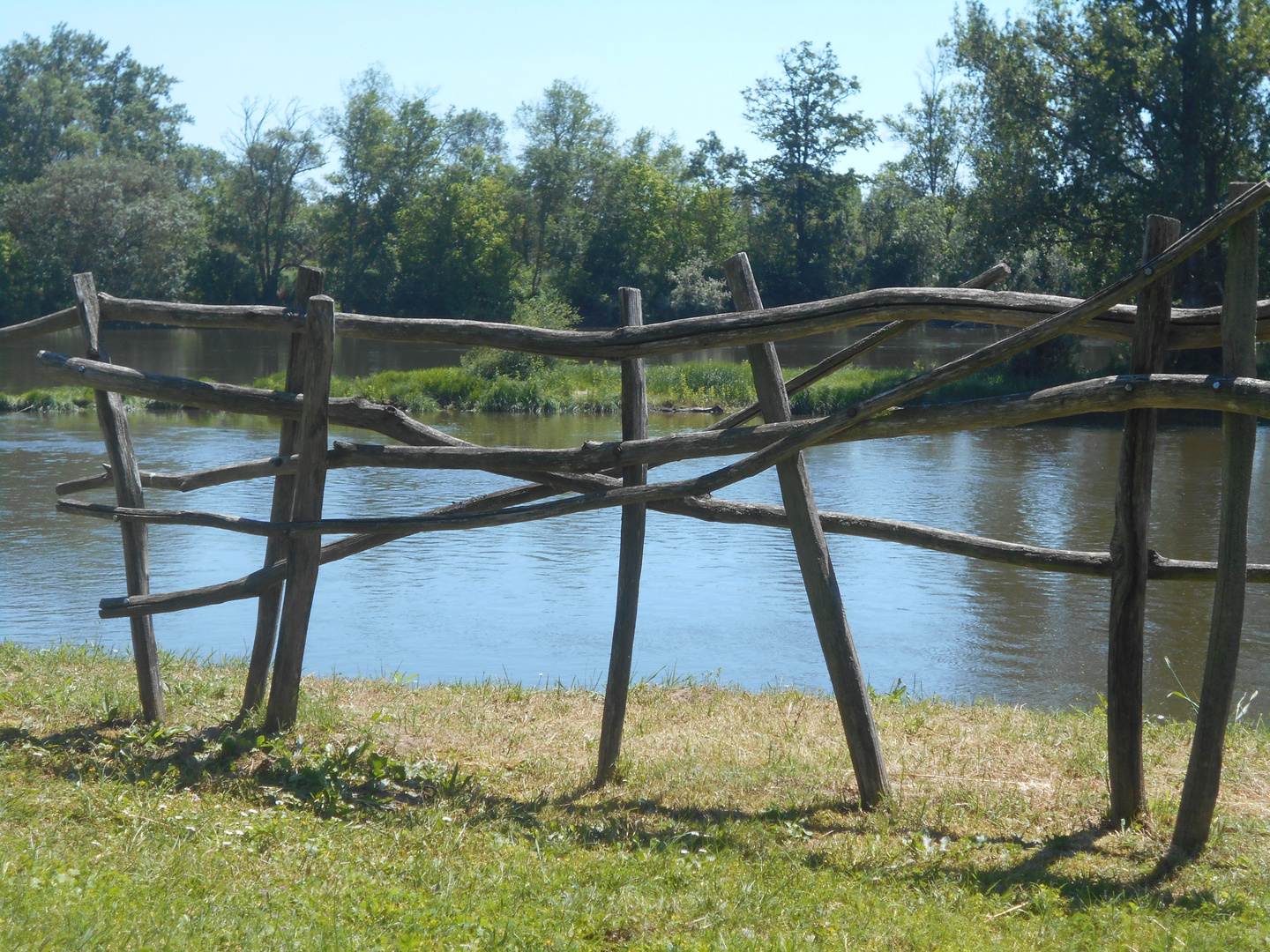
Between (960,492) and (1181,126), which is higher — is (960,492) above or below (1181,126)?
below

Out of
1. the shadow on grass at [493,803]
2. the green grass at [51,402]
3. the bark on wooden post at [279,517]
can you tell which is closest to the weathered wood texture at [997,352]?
the shadow on grass at [493,803]

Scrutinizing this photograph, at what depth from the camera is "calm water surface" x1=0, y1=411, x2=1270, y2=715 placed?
883 centimetres

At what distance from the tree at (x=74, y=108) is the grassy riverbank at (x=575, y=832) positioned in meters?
73.6

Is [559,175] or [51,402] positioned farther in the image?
[559,175]

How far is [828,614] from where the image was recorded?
4770mm

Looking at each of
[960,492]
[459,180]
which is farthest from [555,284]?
[960,492]

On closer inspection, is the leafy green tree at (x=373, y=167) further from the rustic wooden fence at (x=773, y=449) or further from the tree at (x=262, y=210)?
the rustic wooden fence at (x=773, y=449)

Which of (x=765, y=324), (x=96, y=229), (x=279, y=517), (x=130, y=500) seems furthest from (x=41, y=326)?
(x=96, y=229)

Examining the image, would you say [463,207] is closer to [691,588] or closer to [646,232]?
[646,232]

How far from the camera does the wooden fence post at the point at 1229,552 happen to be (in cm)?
400

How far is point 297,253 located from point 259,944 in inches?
2692

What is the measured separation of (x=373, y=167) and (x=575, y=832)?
69831mm

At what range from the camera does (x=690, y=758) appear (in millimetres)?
5375

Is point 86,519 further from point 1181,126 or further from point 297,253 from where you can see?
point 297,253
